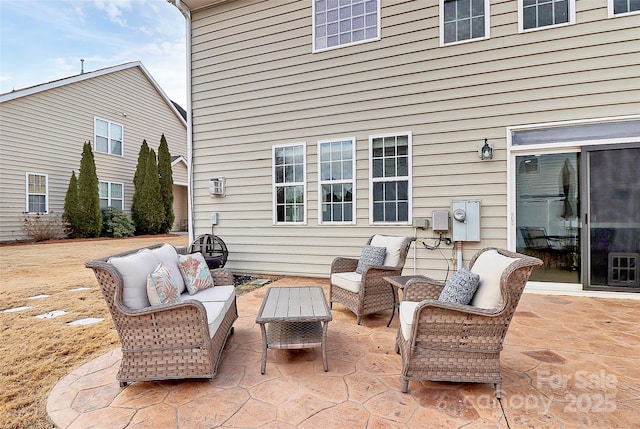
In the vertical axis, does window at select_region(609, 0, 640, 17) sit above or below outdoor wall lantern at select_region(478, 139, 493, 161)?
above

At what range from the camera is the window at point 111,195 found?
12664mm

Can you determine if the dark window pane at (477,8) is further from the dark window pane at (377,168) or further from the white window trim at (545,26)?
the dark window pane at (377,168)

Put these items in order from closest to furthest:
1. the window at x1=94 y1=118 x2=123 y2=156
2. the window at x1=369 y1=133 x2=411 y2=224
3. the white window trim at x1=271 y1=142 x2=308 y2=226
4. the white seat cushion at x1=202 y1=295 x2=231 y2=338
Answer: the white seat cushion at x1=202 y1=295 x2=231 y2=338
the window at x1=369 y1=133 x2=411 y2=224
the white window trim at x1=271 y1=142 x2=308 y2=226
the window at x1=94 y1=118 x2=123 y2=156

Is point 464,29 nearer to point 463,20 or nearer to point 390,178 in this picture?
point 463,20

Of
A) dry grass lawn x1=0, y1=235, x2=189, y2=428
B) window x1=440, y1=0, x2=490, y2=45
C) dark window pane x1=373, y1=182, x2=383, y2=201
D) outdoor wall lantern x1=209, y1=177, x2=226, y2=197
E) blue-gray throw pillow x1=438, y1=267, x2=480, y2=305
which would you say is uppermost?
window x1=440, y1=0, x2=490, y2=45

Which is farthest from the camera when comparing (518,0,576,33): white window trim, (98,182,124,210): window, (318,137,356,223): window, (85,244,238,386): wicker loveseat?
(98,182,124,210): window

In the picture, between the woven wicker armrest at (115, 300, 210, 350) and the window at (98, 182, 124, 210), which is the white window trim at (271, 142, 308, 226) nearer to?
the woven wicker armrest at (115, 300, 210, 350)

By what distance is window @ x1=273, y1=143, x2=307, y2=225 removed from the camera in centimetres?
586

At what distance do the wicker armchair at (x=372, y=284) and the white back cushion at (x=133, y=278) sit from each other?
6.74ft

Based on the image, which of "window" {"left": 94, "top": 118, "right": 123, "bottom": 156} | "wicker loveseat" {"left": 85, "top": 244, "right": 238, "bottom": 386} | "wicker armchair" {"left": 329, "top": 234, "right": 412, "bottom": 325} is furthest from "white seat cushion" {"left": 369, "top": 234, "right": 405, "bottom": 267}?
"window" {"left": 94, "top": 118, "right": 123, "bottom": 156}

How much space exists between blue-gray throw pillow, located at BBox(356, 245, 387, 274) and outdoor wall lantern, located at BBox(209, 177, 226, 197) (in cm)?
362

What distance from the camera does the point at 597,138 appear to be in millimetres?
4352

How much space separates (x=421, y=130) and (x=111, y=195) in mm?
12898

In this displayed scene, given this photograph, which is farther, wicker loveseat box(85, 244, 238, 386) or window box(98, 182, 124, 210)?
window box(98, 182, 124, 210)
